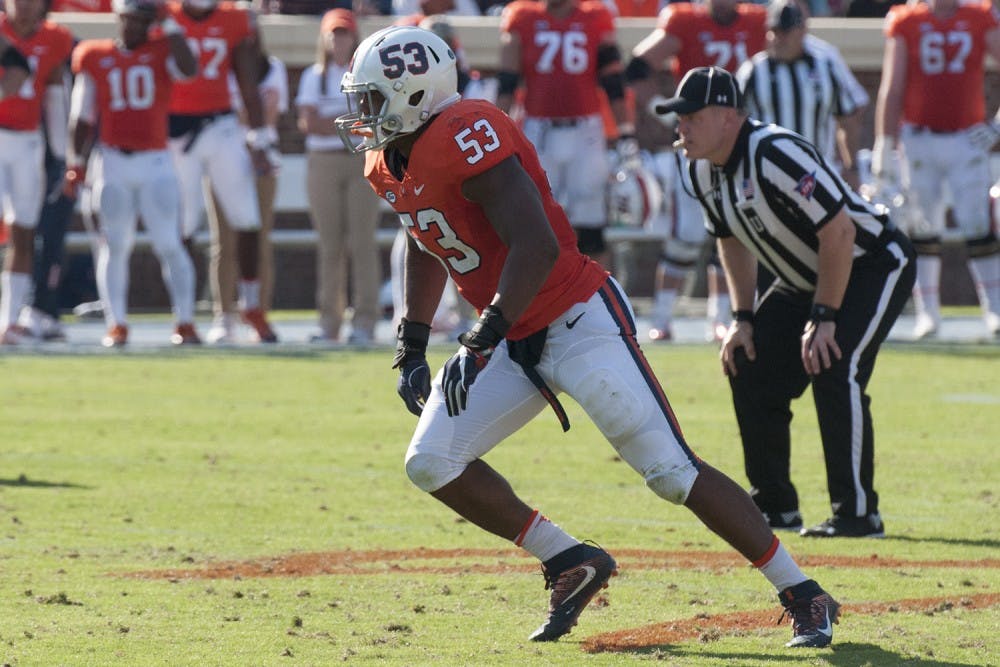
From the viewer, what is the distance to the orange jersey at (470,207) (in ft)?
16.6

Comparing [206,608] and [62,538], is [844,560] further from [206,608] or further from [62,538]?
[62,538]

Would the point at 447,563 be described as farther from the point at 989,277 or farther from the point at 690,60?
the point at 989,277

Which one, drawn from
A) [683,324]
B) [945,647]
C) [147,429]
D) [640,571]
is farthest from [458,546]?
[683,324]

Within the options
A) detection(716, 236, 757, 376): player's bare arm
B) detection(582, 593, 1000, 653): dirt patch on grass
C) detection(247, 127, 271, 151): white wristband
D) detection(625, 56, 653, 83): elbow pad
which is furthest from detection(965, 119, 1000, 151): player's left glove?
detection(582, 593, 1000, 653): dirt patch on grass

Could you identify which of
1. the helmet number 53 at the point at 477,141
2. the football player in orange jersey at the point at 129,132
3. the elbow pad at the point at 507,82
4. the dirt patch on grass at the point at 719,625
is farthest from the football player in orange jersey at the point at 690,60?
the helmet number 53 at the point at 477,141

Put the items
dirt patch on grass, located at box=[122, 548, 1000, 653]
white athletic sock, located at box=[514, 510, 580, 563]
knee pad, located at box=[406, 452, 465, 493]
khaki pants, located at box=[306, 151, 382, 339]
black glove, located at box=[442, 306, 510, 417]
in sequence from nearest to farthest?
black glove, located at box=[442, 306, 510, 417], knee pad, located at box=[406, 452, 465, 493], white athletic sock, located at box=[514, 510, 580, 563], dirt patch on grass, located at box=[122, 548, 1000, 653], khaki pants, located at box=[306, 151, 382, 339]

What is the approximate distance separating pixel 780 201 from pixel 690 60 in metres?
6.40

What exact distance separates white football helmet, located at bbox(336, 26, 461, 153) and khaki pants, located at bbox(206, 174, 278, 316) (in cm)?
801

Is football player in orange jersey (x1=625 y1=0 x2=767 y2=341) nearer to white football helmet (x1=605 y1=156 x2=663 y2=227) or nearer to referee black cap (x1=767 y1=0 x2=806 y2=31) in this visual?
referee black cap (x1=767 y1=0 x2=806 y2=31)

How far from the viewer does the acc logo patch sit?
257 inches

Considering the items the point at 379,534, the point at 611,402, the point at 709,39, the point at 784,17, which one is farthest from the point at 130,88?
the point at 611,402

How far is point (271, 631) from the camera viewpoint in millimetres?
5293

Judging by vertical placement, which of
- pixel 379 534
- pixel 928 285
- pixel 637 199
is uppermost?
pixel 379 534

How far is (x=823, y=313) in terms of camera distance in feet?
21.7
